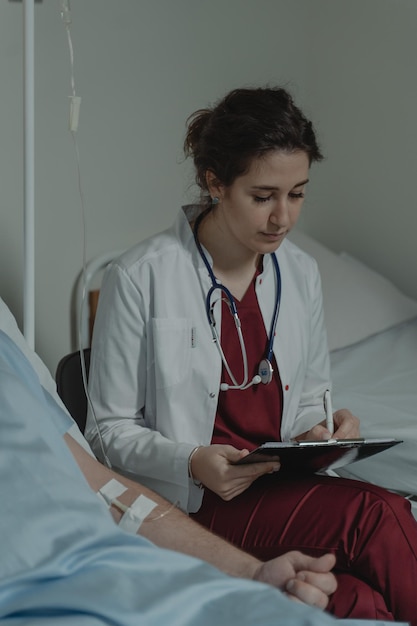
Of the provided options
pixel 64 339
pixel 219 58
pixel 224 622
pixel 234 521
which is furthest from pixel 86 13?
pixel 224 622

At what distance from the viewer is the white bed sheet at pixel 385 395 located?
2162mm

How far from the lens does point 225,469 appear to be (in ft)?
5.70

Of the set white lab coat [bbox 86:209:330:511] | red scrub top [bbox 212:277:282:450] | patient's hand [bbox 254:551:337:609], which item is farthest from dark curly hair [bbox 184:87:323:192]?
patient's hand [bbox 254:551:337:609]

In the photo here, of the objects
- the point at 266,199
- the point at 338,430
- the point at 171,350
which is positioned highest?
the point at 266,199

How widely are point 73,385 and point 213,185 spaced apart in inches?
19.2

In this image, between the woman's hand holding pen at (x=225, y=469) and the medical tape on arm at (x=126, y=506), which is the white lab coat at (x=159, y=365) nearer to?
the woman's hand holding pen at (x=225, y=469)

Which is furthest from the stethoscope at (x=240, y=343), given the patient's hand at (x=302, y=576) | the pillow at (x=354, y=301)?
the pillow at (x=354, y=301)

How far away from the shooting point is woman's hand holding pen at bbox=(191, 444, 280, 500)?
A: 1731mm

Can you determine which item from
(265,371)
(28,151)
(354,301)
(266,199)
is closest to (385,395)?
(354,301)

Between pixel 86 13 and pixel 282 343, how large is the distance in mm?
1118

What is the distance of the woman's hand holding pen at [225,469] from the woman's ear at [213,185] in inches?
19.8

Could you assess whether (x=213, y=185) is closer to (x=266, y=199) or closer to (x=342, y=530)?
(x=266, y=199)

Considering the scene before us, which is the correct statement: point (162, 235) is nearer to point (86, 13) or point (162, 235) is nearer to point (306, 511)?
point (306, 511)

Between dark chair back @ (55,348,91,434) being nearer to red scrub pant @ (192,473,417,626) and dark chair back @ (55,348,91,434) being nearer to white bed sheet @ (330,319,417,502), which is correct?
red scrub pant @ (192,473,417,626)
